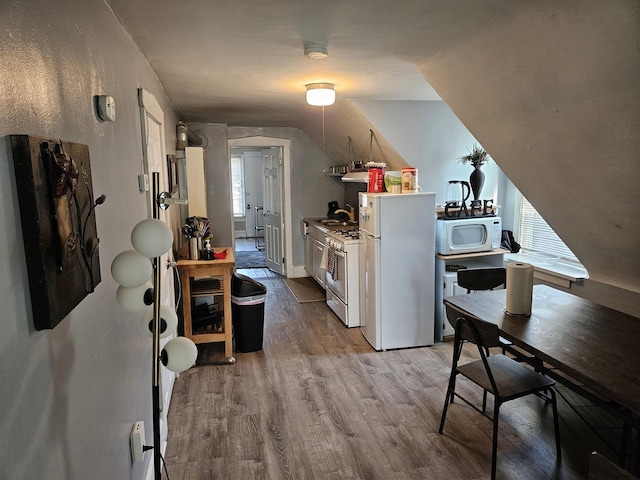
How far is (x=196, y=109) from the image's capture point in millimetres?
4559

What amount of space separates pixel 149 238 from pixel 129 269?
90mm

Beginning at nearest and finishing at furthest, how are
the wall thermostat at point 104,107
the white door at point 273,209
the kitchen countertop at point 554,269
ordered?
the wall thermostat at point 104,107
the kitchen countertop at point 554,269
the white door at point 273,209

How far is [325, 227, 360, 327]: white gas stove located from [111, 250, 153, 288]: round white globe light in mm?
3210

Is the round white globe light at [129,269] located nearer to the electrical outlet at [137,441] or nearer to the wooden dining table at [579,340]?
the electrical outlet at [137,441]

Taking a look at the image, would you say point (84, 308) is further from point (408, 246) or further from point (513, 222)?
point (513, 222)

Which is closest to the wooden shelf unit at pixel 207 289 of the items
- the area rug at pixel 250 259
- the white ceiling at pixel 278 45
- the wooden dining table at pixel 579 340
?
the white ceiling at pixel 278 45

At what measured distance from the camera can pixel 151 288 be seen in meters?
1.28

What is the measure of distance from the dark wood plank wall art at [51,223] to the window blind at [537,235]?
3736mm

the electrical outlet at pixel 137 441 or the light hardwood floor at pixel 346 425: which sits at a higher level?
the electrical outlet at pixel 137 441

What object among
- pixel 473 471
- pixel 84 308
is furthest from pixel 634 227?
pixel 84 308

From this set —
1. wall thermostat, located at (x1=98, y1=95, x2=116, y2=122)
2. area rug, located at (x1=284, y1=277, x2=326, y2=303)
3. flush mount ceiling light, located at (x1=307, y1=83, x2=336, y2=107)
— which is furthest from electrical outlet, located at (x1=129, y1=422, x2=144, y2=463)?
area rug, located at (x1=284, y1=277, x2=326, y2=303)

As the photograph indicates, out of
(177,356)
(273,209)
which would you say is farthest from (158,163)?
(273,209)

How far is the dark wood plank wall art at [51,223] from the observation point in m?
0.86

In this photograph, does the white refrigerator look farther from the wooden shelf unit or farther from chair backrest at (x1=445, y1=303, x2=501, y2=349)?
chair backrest at (x1=445, y1=303, x2=501, y2=349)
